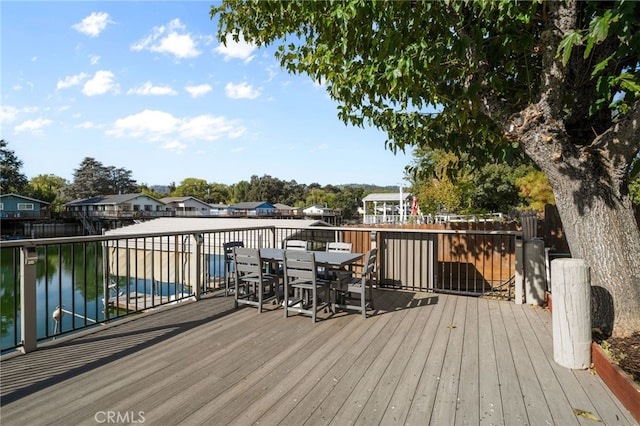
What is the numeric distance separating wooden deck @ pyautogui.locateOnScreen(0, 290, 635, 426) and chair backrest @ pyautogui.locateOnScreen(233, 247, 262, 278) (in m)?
0.59

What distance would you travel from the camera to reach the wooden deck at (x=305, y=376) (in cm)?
193

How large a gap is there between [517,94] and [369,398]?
369 cm

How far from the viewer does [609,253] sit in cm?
277

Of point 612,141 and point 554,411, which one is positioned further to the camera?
point 612,141

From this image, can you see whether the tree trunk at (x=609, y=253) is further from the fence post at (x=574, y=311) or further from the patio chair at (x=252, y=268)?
the patio chair at (x=252, y=268)

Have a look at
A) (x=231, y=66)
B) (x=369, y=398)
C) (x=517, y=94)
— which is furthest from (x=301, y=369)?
(x=231, y=66)

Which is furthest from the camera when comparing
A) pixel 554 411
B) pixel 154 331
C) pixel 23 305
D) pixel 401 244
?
pixel 401 244

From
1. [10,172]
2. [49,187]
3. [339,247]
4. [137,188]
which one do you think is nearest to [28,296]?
[339,247]

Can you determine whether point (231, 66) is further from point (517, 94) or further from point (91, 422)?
point (91, 422)

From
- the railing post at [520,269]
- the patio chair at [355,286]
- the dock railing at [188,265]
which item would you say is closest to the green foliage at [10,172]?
the dock railing at [188,265]

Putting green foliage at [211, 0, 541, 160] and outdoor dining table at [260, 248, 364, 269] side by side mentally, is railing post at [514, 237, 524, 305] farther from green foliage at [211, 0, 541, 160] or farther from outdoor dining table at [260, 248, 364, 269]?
outdoor dining table at [260, 248, 364, 269]

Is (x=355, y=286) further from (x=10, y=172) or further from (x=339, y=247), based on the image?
(x=10, y=172)

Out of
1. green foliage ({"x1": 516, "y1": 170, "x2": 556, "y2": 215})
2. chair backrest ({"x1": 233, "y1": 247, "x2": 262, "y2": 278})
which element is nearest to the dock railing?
chair backrest ({"x1": 233, "y1": 247, "x2": 262, "y2": 278})

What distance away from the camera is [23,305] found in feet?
8.86
